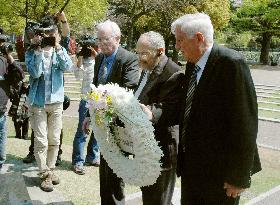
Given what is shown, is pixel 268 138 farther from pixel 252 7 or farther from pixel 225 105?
pixel 252 7

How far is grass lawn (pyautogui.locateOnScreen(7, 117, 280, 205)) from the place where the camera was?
5910 mm

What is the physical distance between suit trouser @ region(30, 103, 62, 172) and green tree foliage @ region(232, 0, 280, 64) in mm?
37036

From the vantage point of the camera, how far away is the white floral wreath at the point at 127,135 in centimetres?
382

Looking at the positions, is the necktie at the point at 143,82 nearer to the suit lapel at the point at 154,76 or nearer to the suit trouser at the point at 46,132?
the suit lapel at the point at 154,76

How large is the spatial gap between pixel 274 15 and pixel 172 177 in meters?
37.9

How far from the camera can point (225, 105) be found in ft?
10.6

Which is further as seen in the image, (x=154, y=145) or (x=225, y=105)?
(x=154, y=145)

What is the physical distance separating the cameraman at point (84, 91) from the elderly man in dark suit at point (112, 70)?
1677mm

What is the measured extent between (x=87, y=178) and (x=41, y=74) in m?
1.77

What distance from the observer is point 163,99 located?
13.3 ft

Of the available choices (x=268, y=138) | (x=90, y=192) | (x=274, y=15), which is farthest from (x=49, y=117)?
(x=274, y=15)

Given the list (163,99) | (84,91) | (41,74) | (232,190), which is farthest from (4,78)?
(232,190)

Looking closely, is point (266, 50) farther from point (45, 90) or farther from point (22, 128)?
point (45, 90)

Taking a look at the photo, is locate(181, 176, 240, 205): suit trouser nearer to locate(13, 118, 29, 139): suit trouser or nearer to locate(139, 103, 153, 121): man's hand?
locate(139, 103, 153, 121): man's hand
